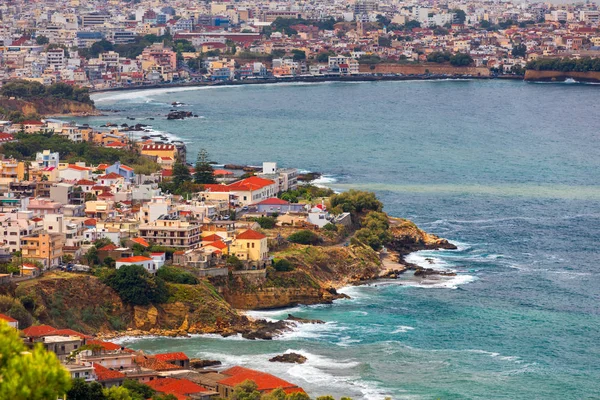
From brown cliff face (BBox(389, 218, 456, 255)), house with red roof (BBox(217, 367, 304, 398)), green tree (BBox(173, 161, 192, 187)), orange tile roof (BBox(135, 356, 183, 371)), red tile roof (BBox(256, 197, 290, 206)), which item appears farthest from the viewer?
green tree (BBox(173, 161, 192, 187))

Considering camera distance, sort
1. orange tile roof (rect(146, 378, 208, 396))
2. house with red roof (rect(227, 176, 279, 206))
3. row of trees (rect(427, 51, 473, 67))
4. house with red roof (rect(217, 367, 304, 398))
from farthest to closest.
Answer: row of trees (rect(427, 51, 473, 67)) → house with red roof (rect(227, 176, 279, 206)) → house with red roof (rect(217, 367, 304, 398)) → orange tile roof (rect(146, 378, 208, 396))

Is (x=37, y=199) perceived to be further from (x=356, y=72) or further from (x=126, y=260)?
(x=356, y=72)

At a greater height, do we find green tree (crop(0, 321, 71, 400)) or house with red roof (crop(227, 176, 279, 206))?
green tree (crop(0, 321, 71, 400))

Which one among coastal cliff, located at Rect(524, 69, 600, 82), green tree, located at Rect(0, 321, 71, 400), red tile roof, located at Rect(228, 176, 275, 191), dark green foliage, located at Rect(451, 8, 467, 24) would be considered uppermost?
green tree, located at Rect(0, 321, 71, 400)

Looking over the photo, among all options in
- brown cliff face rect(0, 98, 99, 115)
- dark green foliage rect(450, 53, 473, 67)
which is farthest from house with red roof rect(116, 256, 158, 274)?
dark green foliage rect(450, 53, 473, 67)

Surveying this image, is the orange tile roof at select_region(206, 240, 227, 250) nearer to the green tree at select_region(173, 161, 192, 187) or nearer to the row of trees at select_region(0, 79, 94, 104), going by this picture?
the green tree at select_region(173, 161, 192, 187)

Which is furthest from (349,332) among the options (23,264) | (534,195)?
(534,195)

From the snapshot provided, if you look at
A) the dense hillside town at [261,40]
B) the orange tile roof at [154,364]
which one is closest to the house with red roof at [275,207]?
the orange tile roof at [154,364]
